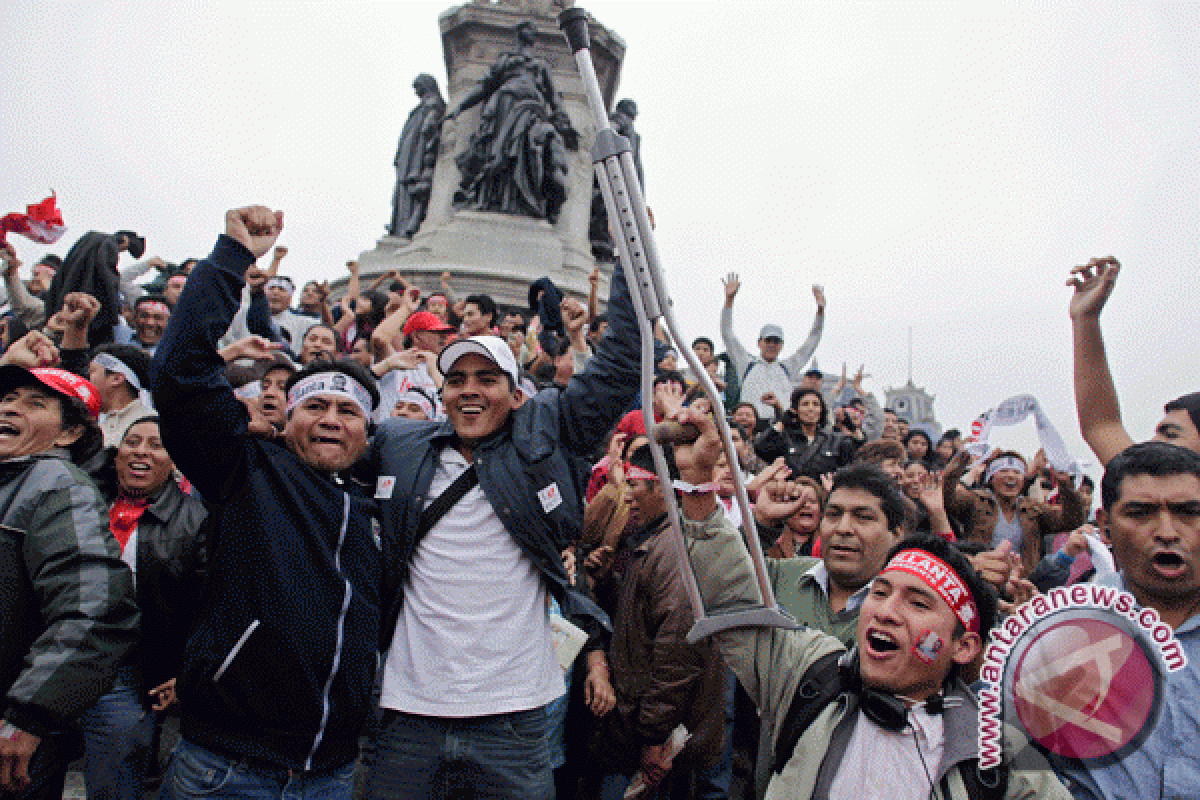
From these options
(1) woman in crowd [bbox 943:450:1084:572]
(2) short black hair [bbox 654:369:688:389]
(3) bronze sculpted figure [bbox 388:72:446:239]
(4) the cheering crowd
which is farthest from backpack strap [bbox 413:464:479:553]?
(3) bronze sculpted figure [bbox 388:72:446:239]

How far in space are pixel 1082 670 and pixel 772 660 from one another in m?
0.89

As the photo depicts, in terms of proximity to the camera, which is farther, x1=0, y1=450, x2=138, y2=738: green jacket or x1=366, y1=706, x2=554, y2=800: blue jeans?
x1=366, y1=706, x2=554, y2=800: blue jeans

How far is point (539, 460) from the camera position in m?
2.84

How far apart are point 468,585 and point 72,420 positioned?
1832 mm

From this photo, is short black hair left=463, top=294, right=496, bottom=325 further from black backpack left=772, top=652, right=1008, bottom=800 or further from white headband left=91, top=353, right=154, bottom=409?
black backpack left=772, top=652, right=1008, bottom=800

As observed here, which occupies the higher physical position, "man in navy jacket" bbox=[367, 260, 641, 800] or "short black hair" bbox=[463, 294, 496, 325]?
"short black hair" bbox=[463, 294, 496, 325]

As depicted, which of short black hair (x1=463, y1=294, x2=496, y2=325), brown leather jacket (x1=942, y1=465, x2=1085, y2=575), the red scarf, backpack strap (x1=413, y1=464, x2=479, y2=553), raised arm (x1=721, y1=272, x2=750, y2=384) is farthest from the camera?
raised arm (x1=721, y1=272, x2=750, y2=384)

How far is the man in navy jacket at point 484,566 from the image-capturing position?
257 centimetres

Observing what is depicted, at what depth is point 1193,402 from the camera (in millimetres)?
3146

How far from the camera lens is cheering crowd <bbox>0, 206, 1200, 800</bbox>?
6.98 ft

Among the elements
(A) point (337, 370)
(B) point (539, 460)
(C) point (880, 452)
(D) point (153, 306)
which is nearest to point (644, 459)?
(B) point (539, 460)

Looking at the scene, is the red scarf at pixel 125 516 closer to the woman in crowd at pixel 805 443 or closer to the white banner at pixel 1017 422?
the white banner at pixel 1017 422

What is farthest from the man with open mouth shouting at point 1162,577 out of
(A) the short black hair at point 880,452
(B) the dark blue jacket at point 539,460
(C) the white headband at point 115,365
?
(C) the white headband at point 115,365

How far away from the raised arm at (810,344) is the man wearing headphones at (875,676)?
24.4 feet
